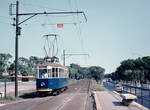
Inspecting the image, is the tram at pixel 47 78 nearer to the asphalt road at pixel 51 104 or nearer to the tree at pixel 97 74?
the asphalt road at pixel 51 104

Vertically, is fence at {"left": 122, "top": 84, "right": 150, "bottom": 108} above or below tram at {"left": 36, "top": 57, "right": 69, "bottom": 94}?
below

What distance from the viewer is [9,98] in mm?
18984

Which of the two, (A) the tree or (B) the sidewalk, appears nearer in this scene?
(B) the sidewalk

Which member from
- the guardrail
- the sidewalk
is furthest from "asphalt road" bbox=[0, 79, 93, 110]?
the guardrail

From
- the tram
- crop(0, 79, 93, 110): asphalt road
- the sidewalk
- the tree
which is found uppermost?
the tram

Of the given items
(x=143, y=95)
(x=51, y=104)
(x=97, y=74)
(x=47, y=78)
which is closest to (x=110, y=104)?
(x=51, y=104)

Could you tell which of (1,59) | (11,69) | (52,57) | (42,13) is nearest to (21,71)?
(11,69)

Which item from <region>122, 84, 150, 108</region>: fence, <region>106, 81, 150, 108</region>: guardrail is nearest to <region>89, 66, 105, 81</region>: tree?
<region>106, 81, 150, 108</region>: guardrail

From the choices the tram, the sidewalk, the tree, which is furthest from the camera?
the tree

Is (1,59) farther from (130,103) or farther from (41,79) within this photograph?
(130,103)

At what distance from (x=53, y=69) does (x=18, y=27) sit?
199 inches

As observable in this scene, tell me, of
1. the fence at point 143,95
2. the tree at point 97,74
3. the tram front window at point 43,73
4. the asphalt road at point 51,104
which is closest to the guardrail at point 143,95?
the fence at point 143,95

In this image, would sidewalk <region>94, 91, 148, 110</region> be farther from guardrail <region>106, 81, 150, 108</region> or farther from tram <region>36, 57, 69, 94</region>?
tram <region>36, 57, 69, 94</region>

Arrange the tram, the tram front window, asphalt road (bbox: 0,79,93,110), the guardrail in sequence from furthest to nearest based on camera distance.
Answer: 1. the guardrail
2. the tram front window
3. the tram
4. asphalt road (bbox: 0,79,93,110)
